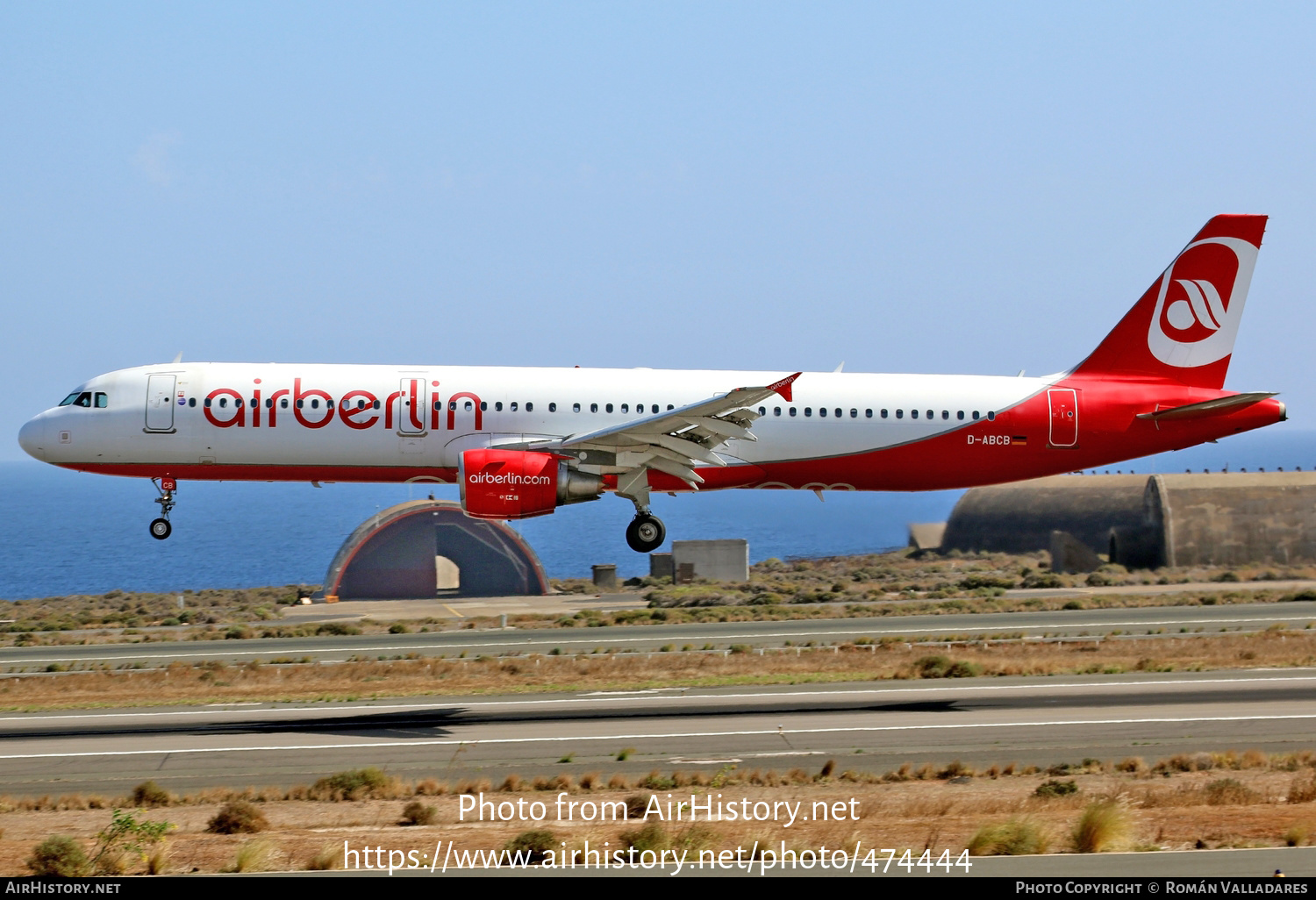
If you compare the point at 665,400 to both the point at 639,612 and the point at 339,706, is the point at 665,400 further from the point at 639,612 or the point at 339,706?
the point at 639,612

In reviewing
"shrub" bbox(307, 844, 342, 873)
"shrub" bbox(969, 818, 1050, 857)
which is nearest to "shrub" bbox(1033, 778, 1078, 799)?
"shrub" bbox(969, 818, 1050, 857)

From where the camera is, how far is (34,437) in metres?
A: 33.9

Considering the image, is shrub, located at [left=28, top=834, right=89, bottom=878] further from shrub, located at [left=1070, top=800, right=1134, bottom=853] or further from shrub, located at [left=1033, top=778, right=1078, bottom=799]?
shrub, located at [left=1033, top=778, right=1078, bottom=799]

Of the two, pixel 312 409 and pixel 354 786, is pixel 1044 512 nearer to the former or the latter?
pixel 312 409

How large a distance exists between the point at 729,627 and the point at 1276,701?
66.0ft

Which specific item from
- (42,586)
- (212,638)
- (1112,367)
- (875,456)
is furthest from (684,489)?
(42,586)

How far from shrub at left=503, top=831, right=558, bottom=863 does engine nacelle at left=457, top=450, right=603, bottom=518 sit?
1583 cm

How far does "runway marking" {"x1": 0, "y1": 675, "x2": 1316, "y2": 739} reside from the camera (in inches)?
1199

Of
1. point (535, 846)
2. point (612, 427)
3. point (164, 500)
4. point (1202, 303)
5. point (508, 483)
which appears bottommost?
point (535, 846)

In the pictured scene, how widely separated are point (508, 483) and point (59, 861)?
57.0 feet

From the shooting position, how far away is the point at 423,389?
33281mm

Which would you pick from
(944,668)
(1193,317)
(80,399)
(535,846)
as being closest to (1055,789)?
(535,846)

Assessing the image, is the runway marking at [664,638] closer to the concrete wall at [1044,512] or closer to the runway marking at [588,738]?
the runway marking at [588,738]

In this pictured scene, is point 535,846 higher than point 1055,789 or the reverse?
higher
